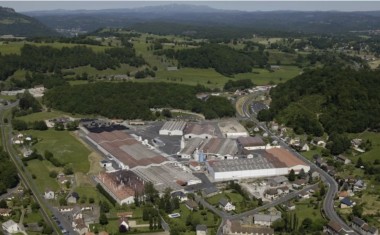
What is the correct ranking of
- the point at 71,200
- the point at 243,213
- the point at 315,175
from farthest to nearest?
the point at 315,175, the point at 71,200, the point at 243,213

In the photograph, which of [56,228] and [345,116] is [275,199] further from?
[345,116]

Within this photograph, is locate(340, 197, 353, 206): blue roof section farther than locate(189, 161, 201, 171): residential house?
No

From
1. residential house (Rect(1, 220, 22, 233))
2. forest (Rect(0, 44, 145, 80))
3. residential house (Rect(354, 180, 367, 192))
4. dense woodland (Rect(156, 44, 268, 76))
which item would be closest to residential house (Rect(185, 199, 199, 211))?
residential house (Rect(1, 220, 22, 233))

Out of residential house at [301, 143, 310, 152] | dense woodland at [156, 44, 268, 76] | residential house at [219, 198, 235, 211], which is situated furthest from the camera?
dense woodland at [156, 44, 268, 76]

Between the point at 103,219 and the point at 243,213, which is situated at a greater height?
the point at 103,219

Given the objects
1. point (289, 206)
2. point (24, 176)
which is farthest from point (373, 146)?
point (24, 176)

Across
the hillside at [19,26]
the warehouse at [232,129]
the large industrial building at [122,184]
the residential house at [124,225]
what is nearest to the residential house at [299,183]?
the large industrial building at [122,184]

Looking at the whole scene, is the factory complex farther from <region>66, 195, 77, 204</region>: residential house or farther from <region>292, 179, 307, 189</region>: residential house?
<region>66, 195, 77, 204</region>: residential house

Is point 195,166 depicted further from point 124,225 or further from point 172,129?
point 124,225
